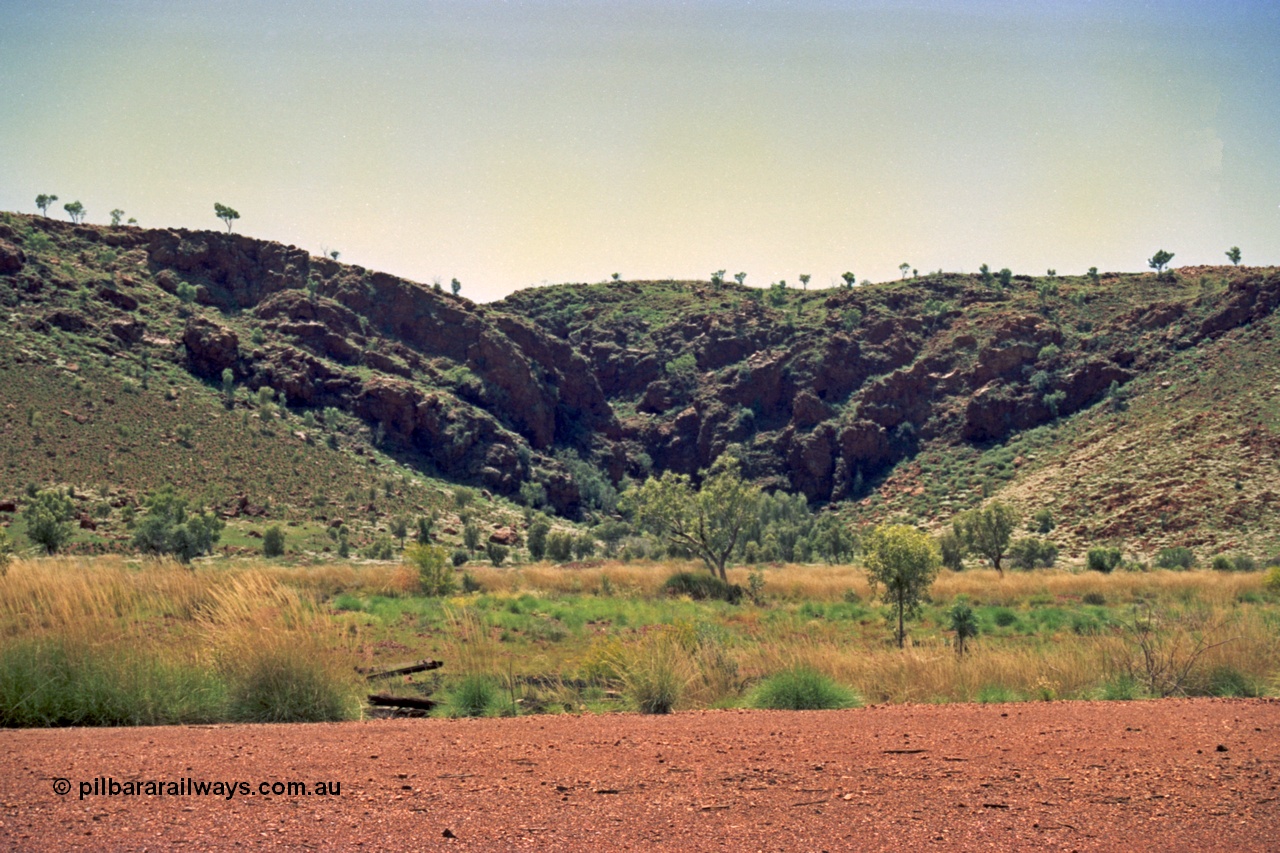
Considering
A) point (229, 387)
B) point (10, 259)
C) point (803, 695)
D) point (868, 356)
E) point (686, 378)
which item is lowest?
point (803, 695)

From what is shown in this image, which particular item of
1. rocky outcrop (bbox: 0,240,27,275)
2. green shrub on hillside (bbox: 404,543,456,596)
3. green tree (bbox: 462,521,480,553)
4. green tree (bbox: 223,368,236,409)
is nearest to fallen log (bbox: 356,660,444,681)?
green shrub on hillside (bbox: 404,543,456,596)

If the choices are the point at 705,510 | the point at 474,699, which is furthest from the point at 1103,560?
the point at 474,699

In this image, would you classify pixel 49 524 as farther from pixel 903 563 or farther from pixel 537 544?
pixel 903 563

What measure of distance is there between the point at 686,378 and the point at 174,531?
68.9 metres

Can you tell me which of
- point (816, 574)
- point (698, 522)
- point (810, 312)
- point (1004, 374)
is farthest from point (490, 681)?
point (810, 312)

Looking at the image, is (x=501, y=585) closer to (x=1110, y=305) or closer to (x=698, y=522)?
(x=698, y=522)

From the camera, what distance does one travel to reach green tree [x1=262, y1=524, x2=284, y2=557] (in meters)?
42.4

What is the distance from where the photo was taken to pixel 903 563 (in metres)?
22.0

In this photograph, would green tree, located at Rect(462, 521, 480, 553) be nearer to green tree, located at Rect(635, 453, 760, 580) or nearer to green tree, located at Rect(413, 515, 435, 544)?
green tree, located at Rect(413, 515, 435, 544)

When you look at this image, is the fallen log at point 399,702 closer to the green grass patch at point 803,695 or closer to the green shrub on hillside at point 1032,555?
the green grass patch at point 803,695

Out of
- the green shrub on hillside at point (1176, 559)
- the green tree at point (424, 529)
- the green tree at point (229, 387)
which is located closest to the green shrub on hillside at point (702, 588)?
the green shrub on hillside at point (1176, 559)

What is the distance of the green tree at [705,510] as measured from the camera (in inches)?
1361

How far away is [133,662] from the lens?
7680mm

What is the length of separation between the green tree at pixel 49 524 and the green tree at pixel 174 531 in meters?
2.86
